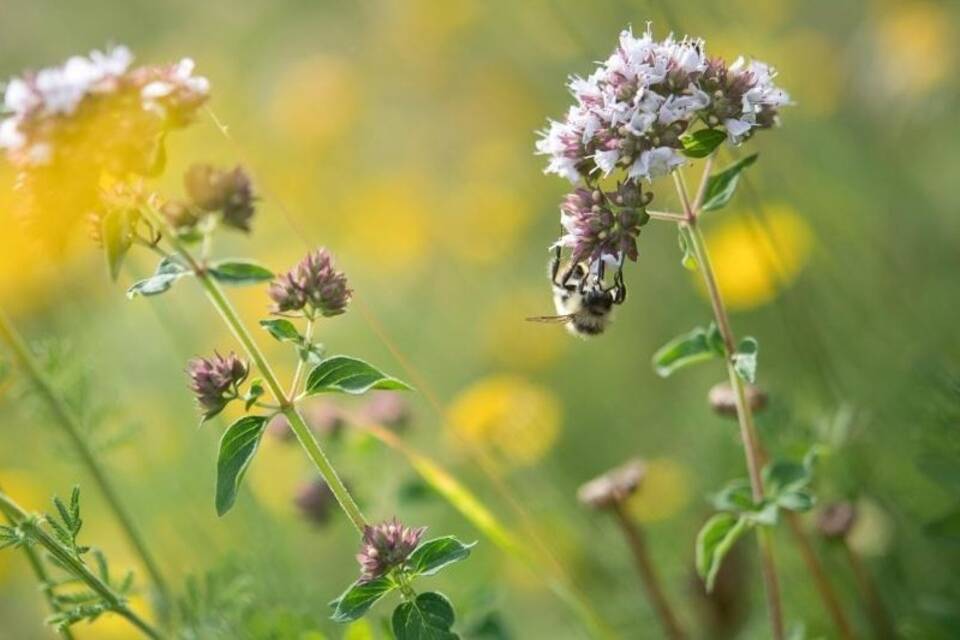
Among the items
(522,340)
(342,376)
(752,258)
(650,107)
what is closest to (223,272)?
(342,376)

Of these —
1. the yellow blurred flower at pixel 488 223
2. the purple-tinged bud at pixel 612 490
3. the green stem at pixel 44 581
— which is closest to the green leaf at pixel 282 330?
the green stem at pixel 44 581

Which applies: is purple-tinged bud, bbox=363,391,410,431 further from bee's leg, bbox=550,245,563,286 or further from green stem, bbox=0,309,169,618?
bee's leg, bbox=550,245,563,286

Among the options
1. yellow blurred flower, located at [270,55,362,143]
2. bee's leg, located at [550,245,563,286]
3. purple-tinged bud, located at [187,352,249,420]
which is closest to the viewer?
purple-tinged bud, located at [187,352,249,420]

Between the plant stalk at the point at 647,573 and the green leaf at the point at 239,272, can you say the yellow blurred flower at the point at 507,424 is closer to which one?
the plant stalk at the point at 647,573

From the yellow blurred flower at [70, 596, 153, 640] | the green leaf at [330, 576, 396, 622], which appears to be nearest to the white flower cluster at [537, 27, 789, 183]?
the green leaf at [330, 576, 396, 622]

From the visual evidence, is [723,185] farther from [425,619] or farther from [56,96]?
[56,96]

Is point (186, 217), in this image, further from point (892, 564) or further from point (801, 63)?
point (801, 63)
